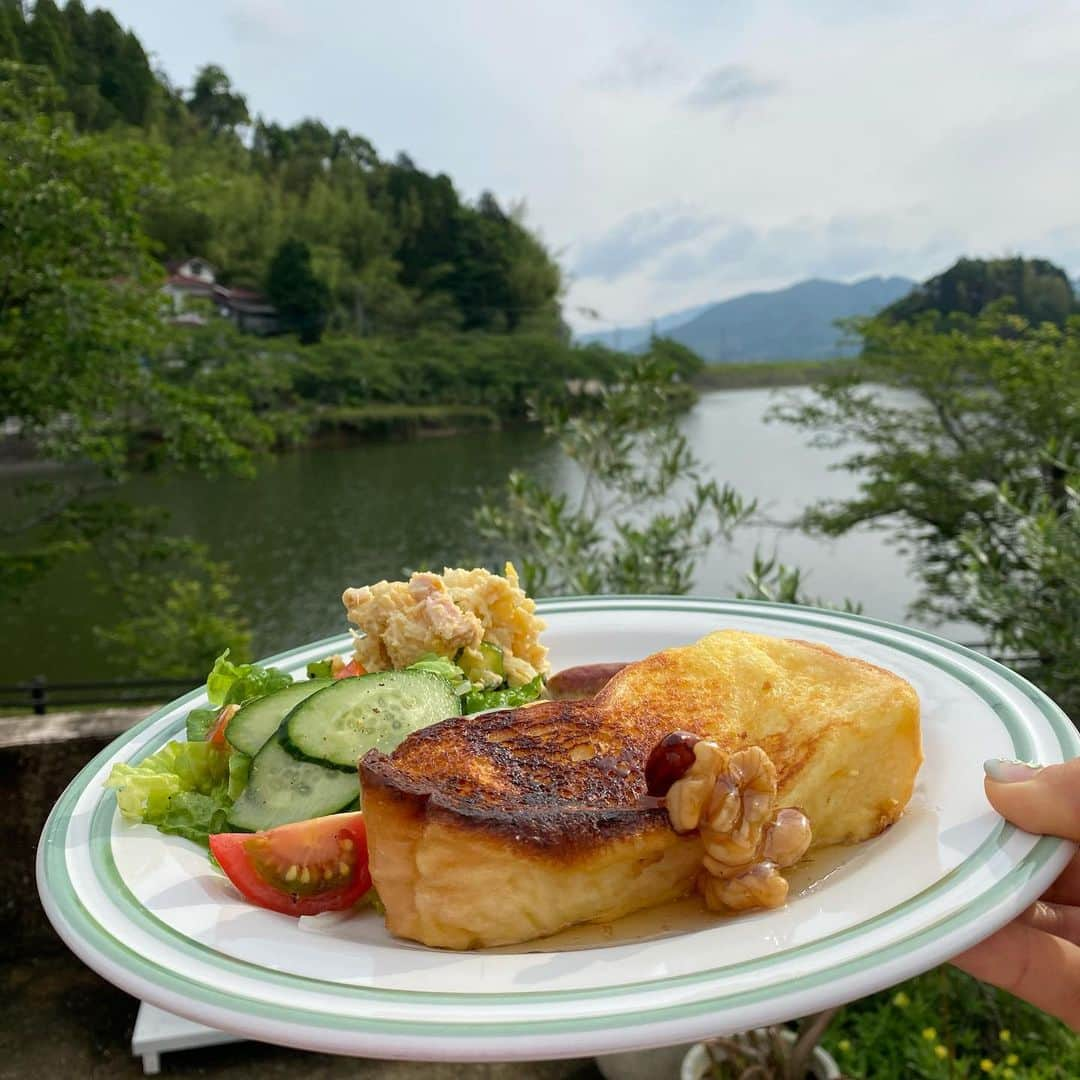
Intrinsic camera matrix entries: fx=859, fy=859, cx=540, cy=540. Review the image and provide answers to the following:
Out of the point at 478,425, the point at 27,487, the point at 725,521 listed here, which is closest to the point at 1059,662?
the point at 725,521

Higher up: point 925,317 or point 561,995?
point 925,317

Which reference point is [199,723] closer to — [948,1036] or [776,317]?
[948,1036]

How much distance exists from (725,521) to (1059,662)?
1.66 meters

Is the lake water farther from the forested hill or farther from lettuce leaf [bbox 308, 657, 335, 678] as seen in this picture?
the forested hill

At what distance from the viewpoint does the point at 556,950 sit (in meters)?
1.11

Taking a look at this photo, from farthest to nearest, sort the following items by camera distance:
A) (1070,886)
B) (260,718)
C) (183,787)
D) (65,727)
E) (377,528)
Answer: (377,528) → (65,727) → (260,718) → (183,787) → (1070,886)

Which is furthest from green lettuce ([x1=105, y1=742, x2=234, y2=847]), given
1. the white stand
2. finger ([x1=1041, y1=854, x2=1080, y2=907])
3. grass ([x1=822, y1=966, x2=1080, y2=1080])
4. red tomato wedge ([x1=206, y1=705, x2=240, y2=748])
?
grass ([x1=822, y1=966, x2=1080, y2=1080])

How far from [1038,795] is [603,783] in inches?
22.4

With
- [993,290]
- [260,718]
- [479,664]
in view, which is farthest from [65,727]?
[993,290]

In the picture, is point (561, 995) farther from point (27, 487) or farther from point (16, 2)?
point (16, 2)

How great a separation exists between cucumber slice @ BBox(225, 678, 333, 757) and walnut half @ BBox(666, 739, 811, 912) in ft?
2.73

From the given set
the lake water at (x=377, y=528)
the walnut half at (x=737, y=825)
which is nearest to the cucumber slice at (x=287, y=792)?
the walnut half at (x=737, y=825)

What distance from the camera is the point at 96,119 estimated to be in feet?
108

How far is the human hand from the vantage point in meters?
1.08
